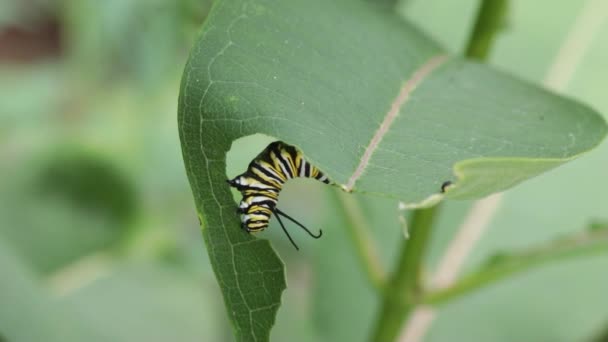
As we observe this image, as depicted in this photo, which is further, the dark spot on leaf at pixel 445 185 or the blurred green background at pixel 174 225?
the blurred green background at pixel 174 225

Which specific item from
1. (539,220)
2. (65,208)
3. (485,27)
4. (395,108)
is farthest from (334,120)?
(65,208)

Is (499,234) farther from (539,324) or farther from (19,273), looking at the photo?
(19,273)

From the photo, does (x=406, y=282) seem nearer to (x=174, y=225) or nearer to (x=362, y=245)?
(x=362, y=245)

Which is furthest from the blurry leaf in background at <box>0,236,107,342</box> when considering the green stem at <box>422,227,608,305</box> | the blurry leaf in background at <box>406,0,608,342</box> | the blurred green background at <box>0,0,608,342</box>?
the blurry leaf in background at <box>406,0,608,342</box>

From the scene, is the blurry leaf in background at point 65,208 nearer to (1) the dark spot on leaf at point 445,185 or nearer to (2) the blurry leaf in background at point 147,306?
(2) the blurry leaf in background at point 147,306

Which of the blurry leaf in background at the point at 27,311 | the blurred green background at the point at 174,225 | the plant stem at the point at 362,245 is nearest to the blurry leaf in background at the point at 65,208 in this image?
the blurred green background at the point at 174,225

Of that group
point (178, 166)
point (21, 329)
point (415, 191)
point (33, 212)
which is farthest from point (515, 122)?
point (178, 166)
